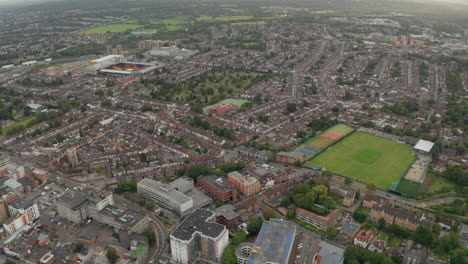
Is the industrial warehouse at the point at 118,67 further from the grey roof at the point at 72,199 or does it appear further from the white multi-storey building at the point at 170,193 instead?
the grey roof at the point at 72,199

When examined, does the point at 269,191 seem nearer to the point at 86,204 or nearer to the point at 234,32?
the point at 86,204

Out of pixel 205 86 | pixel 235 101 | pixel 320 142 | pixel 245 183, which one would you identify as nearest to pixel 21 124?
pixel 205 86

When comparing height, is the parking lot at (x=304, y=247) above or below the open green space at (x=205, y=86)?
below

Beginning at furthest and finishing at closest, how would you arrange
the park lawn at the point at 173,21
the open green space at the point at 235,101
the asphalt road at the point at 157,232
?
the park lawn at the point at 173,21
the open green space at the point at 235,101
the asphalt road at the point at 157,232

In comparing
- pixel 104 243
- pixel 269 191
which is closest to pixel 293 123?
pixel 269 191

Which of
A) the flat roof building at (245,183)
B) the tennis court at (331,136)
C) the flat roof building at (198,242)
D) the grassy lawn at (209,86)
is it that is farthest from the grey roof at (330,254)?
the grassy lawn at (209,86)

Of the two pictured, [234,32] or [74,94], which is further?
[234,32]
